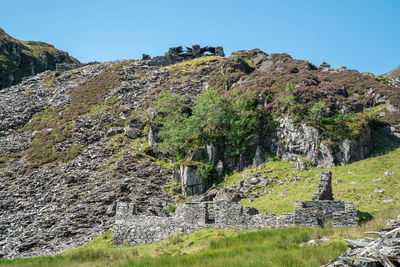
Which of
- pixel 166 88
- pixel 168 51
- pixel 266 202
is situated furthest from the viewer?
pixel 168 51

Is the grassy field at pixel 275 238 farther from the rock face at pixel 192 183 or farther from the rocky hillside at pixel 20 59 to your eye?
the rocky hillside at pixel 20 59

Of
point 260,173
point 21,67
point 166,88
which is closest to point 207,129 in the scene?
point 260,173

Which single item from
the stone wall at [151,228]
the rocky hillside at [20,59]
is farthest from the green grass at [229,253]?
the rocky hillside at [20,59]

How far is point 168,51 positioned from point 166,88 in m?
31.3

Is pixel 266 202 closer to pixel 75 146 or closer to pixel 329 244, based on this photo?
pixel 329 244

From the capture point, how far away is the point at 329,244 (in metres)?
11.2

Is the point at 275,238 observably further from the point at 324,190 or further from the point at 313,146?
the point at 313,146

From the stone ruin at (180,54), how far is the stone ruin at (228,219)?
68.8 metres

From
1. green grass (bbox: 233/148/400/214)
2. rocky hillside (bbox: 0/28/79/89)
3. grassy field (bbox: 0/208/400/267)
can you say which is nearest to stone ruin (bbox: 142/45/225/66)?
rocky hillside (bbox: 0/28/79/89)

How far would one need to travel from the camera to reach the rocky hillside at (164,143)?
29.8m

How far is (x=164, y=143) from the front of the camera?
1531 inches

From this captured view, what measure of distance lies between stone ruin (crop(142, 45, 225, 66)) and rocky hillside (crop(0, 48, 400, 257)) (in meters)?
32.5

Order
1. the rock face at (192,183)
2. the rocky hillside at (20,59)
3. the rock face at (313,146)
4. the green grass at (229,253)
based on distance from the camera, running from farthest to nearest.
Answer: the rocky hillside at (20,59), the rock face at (192,183), the rock face at (313,146), the green grass at (229,253)

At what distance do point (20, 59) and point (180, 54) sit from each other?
228ft
